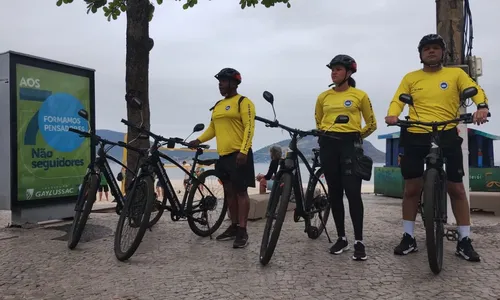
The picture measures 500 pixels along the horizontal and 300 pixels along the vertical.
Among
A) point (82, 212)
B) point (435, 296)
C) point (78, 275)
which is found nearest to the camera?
point (435, 296)

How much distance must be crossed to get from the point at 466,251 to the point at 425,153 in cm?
99

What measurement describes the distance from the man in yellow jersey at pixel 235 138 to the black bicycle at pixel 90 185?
3.15 feet

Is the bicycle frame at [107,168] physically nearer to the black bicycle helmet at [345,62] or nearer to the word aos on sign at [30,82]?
the word aos on sign at [30,82]

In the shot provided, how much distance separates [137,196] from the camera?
14.8 ft

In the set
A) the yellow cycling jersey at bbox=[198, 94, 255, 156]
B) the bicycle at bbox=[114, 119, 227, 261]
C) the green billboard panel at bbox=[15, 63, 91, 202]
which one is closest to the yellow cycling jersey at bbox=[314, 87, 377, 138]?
the yellow cycling jersey at bbox=[198, 94, 255, 156]

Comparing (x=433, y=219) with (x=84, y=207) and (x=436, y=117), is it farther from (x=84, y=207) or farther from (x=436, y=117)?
(x=84, y=207)

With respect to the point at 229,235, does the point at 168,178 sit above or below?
above

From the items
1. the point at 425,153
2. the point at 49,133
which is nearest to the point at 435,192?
the point at 425,153

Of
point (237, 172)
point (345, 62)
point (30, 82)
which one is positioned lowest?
point (237, 172)

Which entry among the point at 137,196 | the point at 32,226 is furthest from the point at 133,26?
the point at 137,196

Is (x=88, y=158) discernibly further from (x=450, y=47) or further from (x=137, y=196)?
(x=450, y=47)

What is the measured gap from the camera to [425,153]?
4285mm

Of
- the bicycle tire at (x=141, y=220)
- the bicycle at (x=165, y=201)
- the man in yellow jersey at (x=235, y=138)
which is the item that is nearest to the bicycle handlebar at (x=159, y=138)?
the bicycle at (x=165, y=201)

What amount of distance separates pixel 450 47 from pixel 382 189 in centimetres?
821
